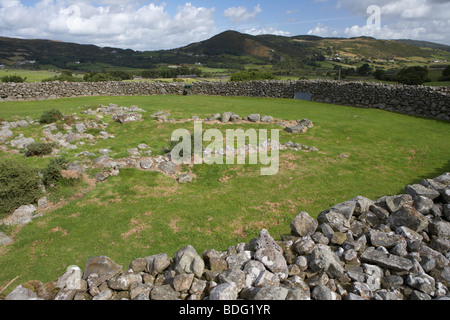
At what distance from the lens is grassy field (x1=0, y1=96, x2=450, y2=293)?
743 cm

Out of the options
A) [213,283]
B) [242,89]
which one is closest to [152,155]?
[213,283]

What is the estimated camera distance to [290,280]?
14.5 feet

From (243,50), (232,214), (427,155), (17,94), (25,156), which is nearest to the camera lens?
(232,214)

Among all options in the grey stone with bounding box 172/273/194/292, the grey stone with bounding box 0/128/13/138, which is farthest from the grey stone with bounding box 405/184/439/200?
the grey stone with bounding box 0/128/13/138

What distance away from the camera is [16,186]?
888 centimetres

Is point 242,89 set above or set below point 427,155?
above

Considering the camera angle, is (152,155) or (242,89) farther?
(242,89)

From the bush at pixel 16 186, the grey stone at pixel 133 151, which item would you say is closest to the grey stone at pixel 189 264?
the bush at pixel 16 186

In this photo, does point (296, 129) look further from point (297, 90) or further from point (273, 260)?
point (297, 90)

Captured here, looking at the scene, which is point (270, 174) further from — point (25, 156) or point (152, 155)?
point (25, 156)

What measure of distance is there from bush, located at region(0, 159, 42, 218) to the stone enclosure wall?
88.7 ft

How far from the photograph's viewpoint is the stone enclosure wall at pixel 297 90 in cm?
2253
